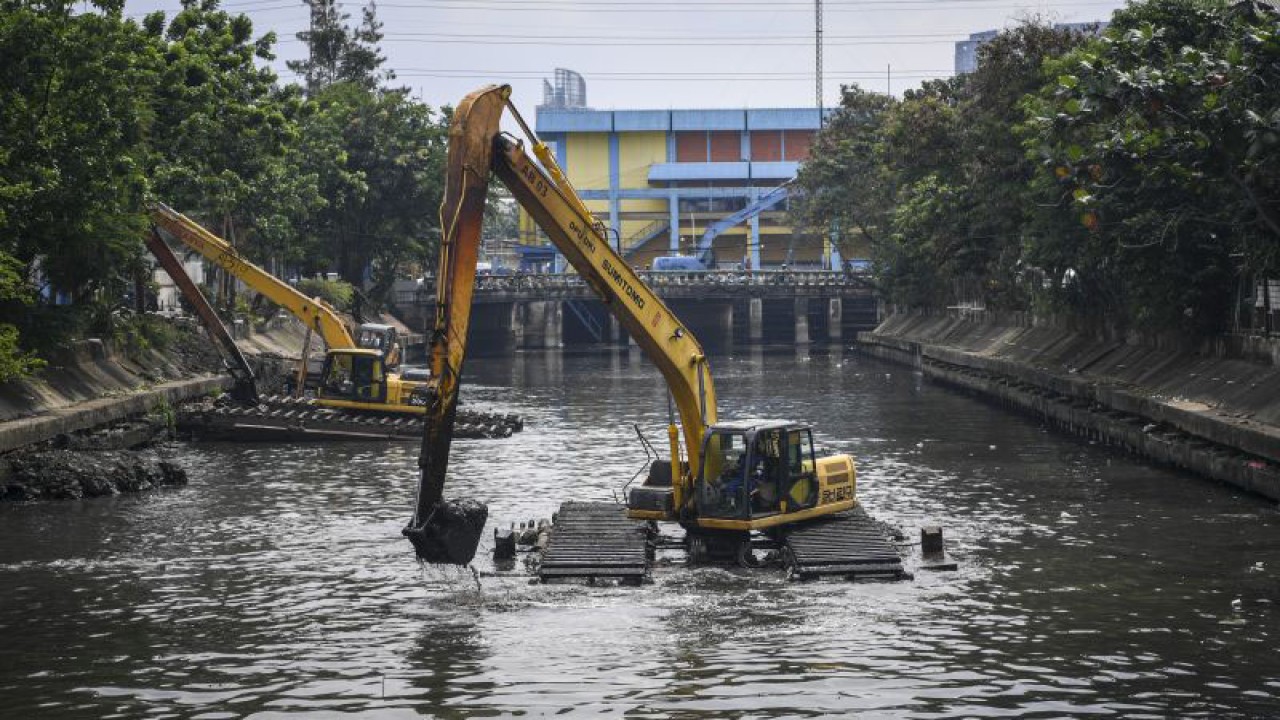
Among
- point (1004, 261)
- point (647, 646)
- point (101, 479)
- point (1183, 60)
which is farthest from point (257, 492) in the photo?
point (1004, 261)

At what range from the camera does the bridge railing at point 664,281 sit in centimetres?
13338

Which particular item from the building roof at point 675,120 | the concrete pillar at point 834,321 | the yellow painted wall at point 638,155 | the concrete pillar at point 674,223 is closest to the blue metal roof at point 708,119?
the building roof at point 675,120

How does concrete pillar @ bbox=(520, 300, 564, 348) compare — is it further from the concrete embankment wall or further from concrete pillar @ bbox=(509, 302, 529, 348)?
the concrete embankment wall

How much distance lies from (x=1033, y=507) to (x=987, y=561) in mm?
8229

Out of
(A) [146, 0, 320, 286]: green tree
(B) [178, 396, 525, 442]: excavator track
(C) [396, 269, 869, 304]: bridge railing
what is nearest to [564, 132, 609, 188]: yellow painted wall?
(C) [396, 269, 869, 304]: bridge railing

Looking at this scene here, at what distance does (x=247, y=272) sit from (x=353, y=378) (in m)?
5.43

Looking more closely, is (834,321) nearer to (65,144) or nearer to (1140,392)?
(1140,392)

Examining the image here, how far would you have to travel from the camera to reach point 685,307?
15588cm

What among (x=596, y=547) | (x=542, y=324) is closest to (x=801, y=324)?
(x=542, y=324)

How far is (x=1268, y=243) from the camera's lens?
148 feet

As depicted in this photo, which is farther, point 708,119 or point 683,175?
point 708,119

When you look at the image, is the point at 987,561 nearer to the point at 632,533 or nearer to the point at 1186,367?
the point at 632,533

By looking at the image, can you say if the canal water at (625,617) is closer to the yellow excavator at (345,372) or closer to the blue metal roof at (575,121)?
the yellow excavator at (345,372)

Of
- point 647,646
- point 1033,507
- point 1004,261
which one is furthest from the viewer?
point 1004,261
